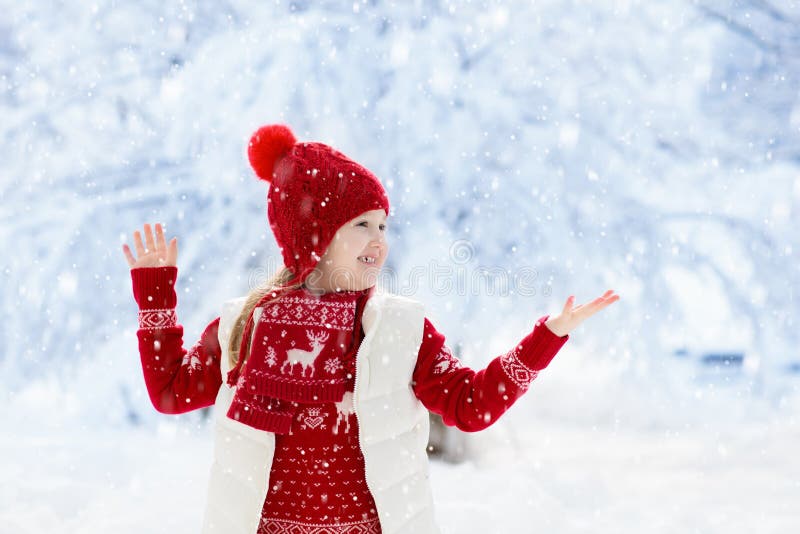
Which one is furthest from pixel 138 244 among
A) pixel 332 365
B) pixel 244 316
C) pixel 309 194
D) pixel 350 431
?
pixel 350 431

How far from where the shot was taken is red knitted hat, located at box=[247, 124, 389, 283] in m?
1.71

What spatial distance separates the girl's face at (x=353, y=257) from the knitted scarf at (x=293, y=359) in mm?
44

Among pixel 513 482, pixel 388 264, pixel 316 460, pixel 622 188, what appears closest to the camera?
pixel 316 460

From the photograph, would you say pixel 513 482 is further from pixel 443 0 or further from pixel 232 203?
pixel 443 0

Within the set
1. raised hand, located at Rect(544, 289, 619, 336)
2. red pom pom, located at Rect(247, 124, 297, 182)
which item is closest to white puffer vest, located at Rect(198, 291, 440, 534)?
raised hand, located at Rect(544, 289, 619, 336)

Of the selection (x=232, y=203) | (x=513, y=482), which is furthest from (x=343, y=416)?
(x=232, y=203)

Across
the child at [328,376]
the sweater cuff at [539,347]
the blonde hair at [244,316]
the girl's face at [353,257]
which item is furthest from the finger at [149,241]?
the sweater cuff at [539,347]

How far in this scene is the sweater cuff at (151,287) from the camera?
71.7 inches

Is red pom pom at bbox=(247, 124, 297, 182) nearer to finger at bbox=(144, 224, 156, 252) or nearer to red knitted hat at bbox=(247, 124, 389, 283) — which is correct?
red knitted hat at bbox=(247, 124, 389, 283)

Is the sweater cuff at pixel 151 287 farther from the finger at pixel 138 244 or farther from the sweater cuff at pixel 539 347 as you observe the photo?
the sweater cuff at pixel 539 347

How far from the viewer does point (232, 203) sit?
370cm

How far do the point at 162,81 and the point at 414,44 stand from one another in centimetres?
121

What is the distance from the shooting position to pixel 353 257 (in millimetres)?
1724

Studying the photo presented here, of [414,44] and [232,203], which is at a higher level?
[414,44]
